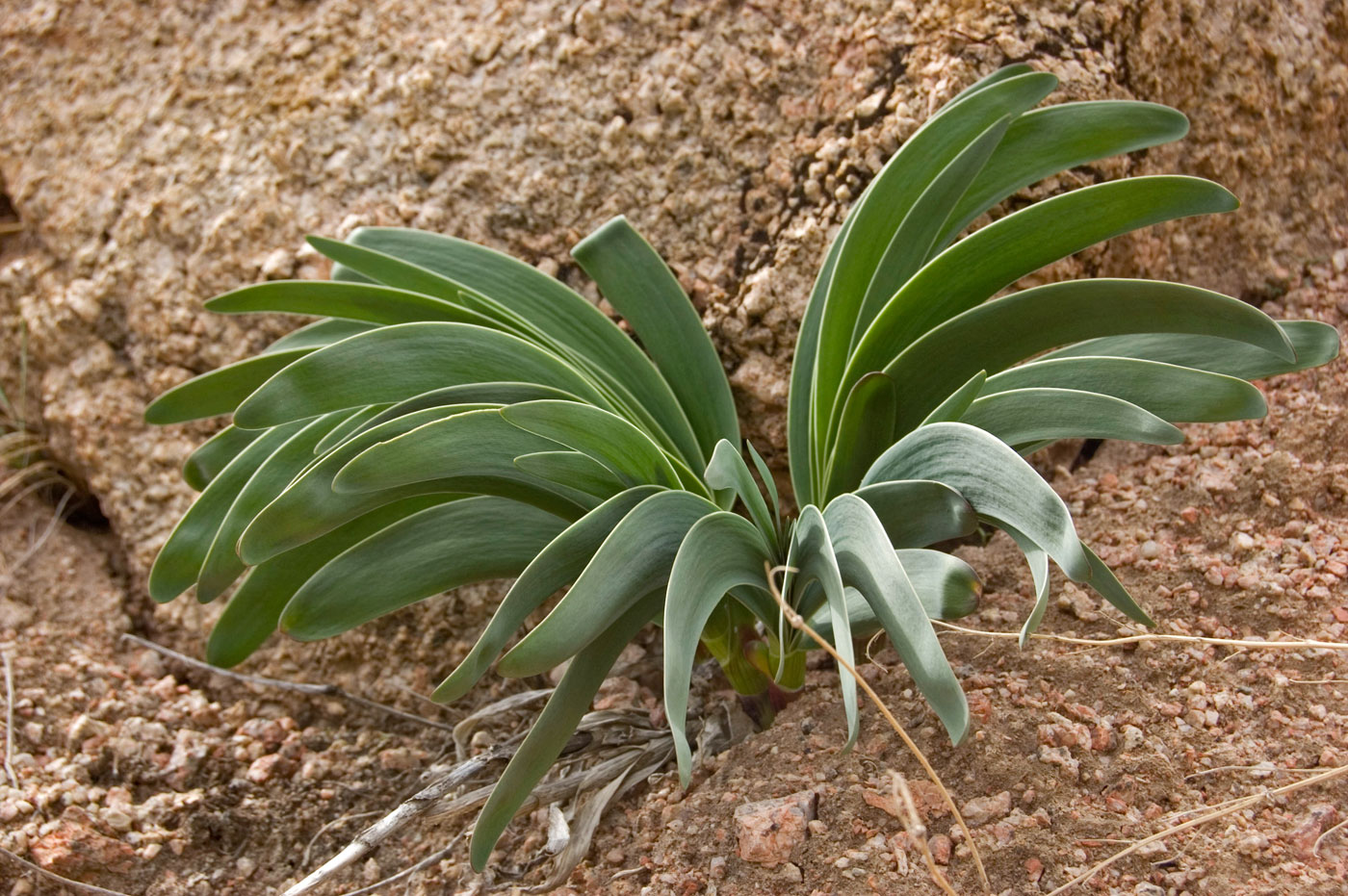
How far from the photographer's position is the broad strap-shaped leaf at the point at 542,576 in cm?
109

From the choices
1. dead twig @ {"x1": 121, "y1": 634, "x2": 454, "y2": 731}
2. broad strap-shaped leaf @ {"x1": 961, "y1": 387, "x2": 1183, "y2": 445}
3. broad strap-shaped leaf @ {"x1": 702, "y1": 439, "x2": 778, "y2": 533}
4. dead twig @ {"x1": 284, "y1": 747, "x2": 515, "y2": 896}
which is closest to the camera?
broad strap-shaped leaf @ {"x1": 961, "y1": 387, "x2": 1183, "y2": 445}

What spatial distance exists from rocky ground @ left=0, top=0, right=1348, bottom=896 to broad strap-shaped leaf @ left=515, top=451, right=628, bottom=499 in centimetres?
39

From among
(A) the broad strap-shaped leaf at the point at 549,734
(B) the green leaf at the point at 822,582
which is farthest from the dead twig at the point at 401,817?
(B) the green leaf at the point at 822,582

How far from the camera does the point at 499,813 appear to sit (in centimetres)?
119

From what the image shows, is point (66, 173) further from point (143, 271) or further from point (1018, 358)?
point (1018, 358)

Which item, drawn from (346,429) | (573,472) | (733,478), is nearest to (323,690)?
(346,429)

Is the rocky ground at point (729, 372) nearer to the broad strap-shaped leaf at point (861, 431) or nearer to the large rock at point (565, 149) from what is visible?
the large rock at point (565, 149)

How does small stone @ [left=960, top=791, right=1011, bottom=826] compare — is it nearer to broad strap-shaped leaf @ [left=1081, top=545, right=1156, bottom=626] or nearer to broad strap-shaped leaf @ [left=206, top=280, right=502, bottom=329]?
broad strap-shaped leaf @ [left=1081, top=545, right=1156, bottom=626]

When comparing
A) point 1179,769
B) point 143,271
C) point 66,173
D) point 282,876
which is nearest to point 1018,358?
point 1179,769

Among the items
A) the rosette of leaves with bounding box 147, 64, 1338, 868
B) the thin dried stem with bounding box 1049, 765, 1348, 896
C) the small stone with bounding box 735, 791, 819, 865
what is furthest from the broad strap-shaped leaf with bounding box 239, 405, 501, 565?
the thin dried stem with bounding box 1049, 765, 1348, 896

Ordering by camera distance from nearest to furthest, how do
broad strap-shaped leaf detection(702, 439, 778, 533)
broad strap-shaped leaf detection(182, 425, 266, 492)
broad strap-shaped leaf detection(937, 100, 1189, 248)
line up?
broad strap-shaped leaf detection(702, 439, 778, 533) < broad strap-shaped leaf detection(937, 100, 1189, 248) < broad strap-shaped leaf detection(182, 425, 266, 492)

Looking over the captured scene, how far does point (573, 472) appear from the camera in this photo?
1.17m

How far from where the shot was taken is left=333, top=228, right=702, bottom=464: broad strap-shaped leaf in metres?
1.51

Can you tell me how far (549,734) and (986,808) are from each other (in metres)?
0.48
